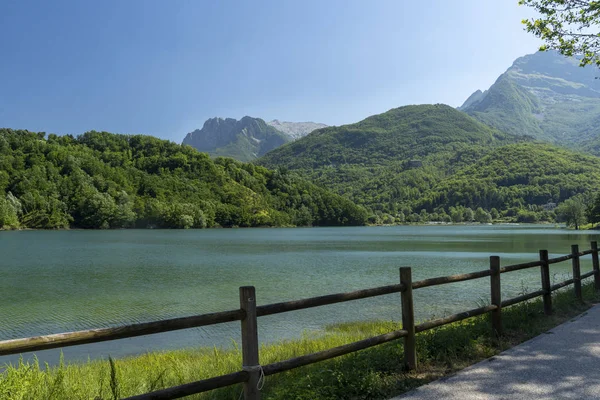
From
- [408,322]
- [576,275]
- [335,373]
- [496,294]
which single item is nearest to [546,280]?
[496,294]

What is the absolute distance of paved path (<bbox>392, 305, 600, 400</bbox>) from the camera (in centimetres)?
508

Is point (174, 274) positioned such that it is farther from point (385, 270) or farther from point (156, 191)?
point (156, 191)

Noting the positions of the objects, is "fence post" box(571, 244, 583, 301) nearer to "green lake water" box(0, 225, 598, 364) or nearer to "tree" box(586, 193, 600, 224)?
"green lake water" box(0, 225, 598, 364)

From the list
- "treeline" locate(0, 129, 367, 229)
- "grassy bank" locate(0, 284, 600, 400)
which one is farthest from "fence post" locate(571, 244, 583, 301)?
"treeline" locate(0, 129, 367, 229)

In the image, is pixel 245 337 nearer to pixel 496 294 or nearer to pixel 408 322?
Result: pixel 408 322

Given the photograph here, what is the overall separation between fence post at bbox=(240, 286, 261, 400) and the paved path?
66.0 inches

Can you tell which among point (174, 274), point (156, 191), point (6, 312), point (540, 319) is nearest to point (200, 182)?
point (156, 191)

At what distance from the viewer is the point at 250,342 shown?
4.57 m

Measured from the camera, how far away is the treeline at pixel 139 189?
4943 inches

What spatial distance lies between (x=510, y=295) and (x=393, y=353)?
50.0 ft

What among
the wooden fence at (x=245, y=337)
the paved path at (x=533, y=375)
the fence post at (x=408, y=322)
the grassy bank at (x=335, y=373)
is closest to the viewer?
the wooden fence at (x=245, y=337)

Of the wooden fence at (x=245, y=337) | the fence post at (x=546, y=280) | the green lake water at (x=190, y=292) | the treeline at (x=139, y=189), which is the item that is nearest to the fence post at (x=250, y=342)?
the wooden fence at (x=245, y=337)

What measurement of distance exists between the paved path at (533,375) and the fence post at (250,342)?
5.50ft

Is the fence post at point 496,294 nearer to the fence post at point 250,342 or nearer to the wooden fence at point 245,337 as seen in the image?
the wooden fence at point 245,337
